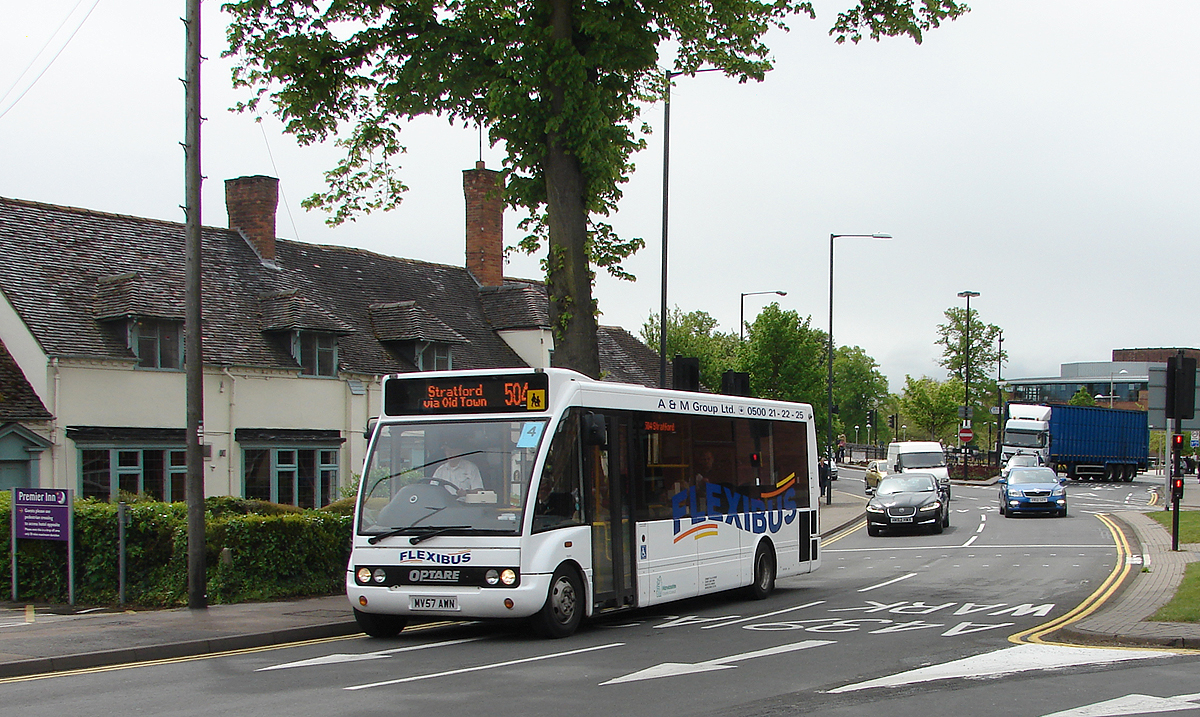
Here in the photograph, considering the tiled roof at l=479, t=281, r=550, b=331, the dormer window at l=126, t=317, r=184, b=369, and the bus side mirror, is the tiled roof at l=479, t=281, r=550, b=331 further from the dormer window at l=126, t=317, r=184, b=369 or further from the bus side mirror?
the bus side mirror

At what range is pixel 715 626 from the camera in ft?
46.4

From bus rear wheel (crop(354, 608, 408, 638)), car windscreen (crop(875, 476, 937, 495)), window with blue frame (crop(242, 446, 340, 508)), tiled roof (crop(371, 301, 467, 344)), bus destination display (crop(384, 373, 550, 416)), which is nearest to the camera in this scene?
bus destination display (crop(384, 373, 550, 416))

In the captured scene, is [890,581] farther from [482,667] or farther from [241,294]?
[241,294]

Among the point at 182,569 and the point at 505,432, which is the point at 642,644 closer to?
the point at 505,432

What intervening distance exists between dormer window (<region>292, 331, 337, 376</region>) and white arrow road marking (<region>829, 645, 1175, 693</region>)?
23.4m

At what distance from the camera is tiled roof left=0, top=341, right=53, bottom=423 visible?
976 inches

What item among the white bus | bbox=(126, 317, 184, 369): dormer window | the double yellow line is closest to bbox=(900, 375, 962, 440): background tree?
the double yellow line

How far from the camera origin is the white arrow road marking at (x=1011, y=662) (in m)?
9.90

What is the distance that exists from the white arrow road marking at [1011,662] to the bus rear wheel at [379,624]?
5.59 metres

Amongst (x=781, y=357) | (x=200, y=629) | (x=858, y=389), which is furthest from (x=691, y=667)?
(x=858, y=389)

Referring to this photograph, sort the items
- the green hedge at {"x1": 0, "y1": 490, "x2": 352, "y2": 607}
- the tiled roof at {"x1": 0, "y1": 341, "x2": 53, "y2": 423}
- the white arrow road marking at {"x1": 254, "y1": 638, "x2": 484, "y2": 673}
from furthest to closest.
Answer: the tiled roof at {"x1": 0, "y1": 341, "x2": 53, "y2": 423} → the green hedge at {"x1": 0, "y1": 490, "x2": 352, "y2": 607} → the white arrow road marking at {"x1": 254, "y1": 638, "x2": 484, "y2": 673}

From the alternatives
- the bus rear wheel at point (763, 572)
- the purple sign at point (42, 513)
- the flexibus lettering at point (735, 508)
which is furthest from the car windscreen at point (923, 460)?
the purple sign at point (42, 513)

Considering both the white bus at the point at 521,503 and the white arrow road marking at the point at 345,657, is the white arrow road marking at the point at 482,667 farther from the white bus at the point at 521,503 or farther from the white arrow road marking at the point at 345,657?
the white arrow road marking at the point at 345,657

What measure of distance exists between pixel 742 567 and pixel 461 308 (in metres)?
25.7
